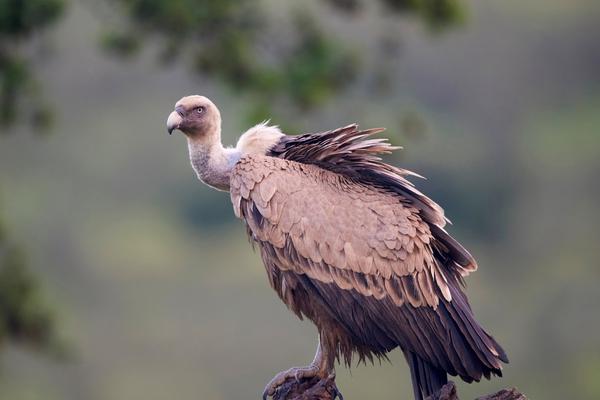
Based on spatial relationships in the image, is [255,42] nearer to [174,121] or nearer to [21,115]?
[21,115]

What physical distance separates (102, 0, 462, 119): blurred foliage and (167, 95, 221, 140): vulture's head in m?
4.31

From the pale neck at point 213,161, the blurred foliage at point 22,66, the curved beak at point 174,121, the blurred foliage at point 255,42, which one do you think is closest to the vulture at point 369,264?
the pale neck at point 213,161

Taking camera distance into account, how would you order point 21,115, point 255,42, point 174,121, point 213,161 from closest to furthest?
1. point 174,121
2. point 213,161
3. point 21,115
4. point 255,42

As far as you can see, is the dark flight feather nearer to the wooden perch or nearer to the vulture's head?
the wooden perch

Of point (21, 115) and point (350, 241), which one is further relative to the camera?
point (21, 115)

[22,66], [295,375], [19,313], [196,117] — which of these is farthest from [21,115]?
[295,375]

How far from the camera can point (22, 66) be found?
11.8m

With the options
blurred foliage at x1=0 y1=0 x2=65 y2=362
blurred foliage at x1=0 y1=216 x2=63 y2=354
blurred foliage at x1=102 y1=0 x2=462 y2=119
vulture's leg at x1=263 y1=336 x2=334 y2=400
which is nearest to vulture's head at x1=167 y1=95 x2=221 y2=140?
vulture's leg at x1=263 y1=336 x2=334 y2=400

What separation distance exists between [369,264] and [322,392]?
707mm

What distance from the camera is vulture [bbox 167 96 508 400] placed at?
6242mm

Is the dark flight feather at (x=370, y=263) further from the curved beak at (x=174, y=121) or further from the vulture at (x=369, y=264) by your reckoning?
the curved beak at (x=174, y=121)

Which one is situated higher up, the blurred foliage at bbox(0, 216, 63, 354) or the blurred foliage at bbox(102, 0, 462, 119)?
the blurred foliage at bbox(102, 0, 462, 119)

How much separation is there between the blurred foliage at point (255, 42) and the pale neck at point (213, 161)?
4340mm

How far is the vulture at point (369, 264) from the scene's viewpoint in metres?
6.24
